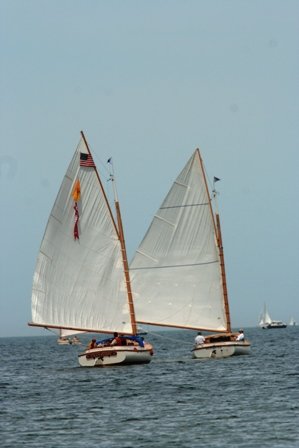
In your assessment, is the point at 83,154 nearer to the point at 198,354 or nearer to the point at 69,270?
the point at 69,270

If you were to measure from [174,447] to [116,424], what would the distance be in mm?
6292

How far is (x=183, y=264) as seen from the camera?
86.6 meters

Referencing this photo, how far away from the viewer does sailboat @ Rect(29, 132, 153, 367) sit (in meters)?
75.6

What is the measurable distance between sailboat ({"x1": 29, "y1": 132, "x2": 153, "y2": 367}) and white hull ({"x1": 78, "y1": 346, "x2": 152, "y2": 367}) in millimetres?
151

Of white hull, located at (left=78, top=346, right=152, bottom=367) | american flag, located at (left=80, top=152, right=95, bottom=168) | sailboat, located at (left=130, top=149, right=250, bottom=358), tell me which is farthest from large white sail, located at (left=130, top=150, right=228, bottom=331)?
american flag, located at (left=80, top=152, right=95, bottom=168)

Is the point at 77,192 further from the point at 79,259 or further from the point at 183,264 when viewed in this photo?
the point at 183,264

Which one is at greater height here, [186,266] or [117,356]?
[186,266]

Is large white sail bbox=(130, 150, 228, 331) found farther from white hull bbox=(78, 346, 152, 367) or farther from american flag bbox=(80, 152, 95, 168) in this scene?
american flag bbox=(80, 152, 95, 168)

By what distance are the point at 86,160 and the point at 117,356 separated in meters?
13.4

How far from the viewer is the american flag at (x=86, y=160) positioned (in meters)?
76.1

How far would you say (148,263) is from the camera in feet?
278

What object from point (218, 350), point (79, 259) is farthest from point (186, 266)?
point (79, 259)

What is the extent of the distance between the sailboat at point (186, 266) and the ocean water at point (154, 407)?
9.93 m

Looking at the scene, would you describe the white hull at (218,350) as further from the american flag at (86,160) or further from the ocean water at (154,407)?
the american flag at (86,160)
